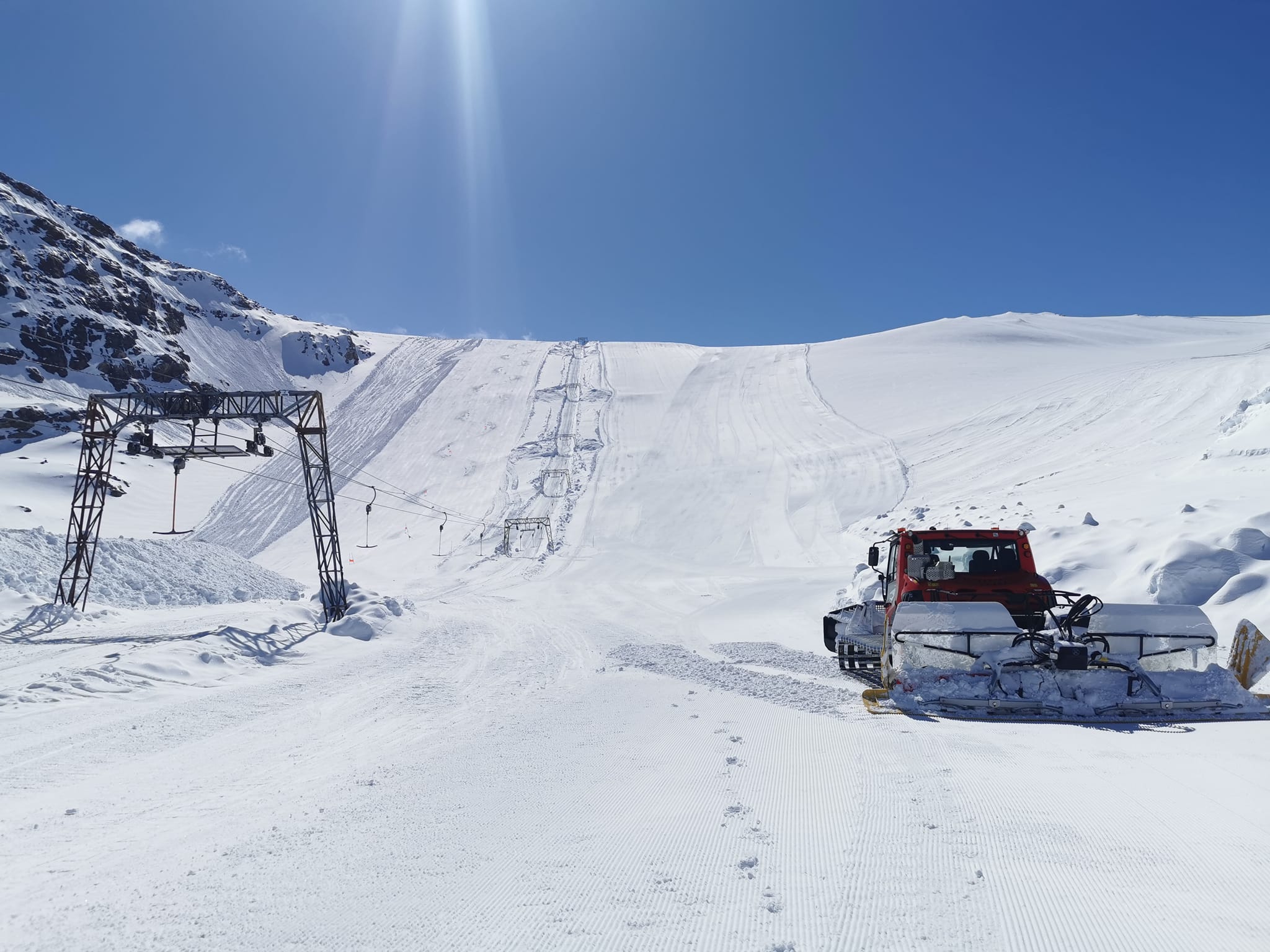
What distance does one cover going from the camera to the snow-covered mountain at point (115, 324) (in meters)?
77.2

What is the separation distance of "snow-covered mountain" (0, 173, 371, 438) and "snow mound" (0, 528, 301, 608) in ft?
155

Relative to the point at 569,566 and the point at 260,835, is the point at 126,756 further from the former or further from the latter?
the point at 569,566

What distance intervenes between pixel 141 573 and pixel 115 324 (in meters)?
76.1

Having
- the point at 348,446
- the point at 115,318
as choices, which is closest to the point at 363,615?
the point at 348,446

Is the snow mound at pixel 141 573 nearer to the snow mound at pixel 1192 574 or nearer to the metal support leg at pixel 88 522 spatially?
the metal support leg at pixel 88 522

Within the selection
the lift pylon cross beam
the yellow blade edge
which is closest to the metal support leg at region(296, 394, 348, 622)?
the yellow blade edge

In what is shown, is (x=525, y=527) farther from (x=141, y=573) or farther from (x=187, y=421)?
(x=187, y=421)

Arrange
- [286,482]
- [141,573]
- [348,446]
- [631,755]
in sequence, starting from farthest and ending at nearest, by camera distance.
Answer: [348,446]
[286,482]
[141,573]
[631,755]

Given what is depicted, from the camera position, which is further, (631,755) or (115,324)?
(115,324)

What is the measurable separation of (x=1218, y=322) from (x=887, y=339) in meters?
38.8

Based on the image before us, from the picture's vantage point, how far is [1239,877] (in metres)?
3.75

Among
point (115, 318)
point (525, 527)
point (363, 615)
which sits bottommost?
point (363, 615)

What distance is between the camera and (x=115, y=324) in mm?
84938

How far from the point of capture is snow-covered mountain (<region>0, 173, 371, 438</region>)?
7725cm
